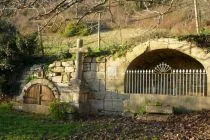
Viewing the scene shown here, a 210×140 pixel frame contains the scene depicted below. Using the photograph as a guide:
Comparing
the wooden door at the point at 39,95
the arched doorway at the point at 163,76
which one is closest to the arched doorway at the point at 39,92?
the wooden door at the point at 39,95

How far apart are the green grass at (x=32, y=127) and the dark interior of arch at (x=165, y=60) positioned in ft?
10.5

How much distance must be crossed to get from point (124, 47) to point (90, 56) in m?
1.17

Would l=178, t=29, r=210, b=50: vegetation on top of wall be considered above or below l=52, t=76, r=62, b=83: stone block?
above

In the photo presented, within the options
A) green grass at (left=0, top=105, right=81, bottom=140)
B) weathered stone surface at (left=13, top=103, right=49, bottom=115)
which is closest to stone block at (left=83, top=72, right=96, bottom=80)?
weathered stone surface at (left=13, top=103, right=49, bottom=115)

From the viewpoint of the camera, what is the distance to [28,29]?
2164 centimetres

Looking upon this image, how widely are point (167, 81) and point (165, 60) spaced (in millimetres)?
1597

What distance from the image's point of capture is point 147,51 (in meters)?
13.2

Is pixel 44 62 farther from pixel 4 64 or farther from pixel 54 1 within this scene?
pixel 54 1

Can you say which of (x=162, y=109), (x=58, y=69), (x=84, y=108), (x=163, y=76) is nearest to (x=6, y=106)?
(x=58, y=69)

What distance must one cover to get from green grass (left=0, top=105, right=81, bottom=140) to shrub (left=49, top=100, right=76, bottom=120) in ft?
0.81

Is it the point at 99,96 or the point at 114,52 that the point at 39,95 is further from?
the point at 114,52

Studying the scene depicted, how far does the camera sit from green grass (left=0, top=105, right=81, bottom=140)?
10.2 metres

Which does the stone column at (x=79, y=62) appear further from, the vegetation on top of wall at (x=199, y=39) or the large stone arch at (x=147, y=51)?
the vegetation on top of wall at (x=199, y=39)

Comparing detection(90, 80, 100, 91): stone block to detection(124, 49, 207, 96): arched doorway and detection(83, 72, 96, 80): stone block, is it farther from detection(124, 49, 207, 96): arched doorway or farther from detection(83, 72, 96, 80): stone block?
detection(124, 49, 207, 96): arched doorway
